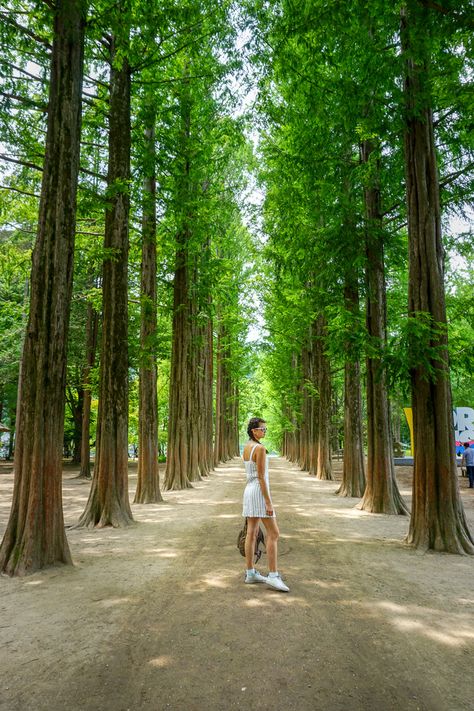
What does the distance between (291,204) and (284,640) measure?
11615 mm

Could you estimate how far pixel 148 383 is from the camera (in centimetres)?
1445

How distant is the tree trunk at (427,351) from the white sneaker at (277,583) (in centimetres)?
348

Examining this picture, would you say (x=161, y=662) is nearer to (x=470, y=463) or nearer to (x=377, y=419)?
(x=377, y=419)

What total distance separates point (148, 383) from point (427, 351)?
907cm

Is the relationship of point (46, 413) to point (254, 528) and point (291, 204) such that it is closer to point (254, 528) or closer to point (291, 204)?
point (254, 528)

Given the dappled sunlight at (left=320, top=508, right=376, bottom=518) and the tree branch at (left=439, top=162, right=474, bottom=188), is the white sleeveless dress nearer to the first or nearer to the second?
the dappled sunlight at (left=320, top=508, right=376, bottom=518)

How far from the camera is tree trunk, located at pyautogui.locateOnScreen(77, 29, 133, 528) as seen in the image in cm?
1000

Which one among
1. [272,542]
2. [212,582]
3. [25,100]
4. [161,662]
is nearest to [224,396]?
[25,100]

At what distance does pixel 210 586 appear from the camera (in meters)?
5.53

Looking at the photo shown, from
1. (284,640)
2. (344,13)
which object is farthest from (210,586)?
(344,13)

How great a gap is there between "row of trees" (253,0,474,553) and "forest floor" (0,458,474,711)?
88.3 inches

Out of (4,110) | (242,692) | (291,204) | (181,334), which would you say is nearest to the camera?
(242,692)

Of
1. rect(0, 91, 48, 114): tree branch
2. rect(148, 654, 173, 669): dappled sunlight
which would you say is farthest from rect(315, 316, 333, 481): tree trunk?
rect(148, 654, 173, 669): dappled sunlight

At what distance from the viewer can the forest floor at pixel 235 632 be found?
10.4 feet
